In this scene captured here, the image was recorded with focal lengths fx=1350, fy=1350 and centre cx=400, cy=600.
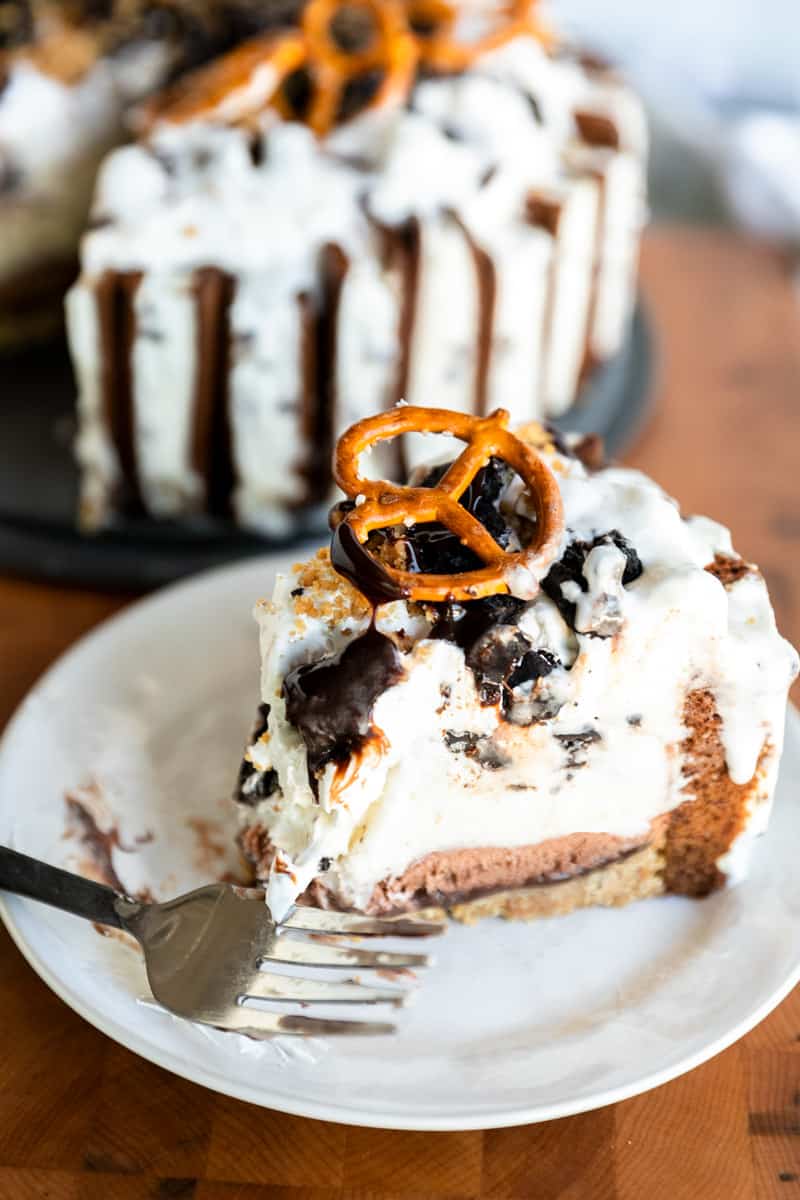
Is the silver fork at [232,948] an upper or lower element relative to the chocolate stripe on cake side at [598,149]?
lower

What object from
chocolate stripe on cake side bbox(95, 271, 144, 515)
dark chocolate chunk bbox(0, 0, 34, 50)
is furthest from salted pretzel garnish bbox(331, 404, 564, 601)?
dark chocolate chunk bbox(0, 0, 34, 50)

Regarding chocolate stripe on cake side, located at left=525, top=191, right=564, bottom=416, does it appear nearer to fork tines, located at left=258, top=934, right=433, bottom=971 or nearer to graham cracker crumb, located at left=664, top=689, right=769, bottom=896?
graham cracker crumb, located at left=664, top=689, right=769, bottom=896

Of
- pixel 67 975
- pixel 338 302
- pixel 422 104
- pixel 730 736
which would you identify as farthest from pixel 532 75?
pixel 67 975

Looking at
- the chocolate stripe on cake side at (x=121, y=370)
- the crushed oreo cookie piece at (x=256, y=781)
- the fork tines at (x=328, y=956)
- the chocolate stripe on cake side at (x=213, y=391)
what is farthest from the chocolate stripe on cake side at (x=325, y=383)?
the fork tines at (x=328, y=956)

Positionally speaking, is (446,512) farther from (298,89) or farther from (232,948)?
(298,89)

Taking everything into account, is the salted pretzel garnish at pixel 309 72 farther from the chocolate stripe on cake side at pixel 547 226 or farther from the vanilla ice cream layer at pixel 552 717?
the vanilla ice cream layer at pixel 552 717

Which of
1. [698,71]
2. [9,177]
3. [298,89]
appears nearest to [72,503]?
[9,177]

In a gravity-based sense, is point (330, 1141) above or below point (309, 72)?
below
